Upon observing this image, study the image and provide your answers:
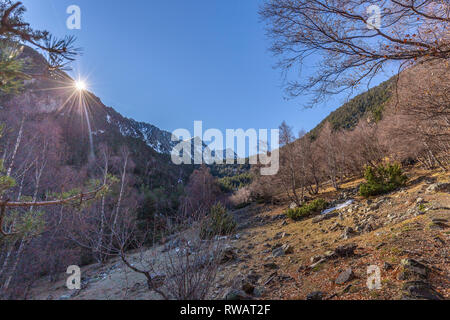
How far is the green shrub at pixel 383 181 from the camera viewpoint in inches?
375

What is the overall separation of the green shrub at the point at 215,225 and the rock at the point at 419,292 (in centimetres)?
225

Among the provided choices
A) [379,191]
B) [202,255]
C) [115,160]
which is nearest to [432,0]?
[202,255]

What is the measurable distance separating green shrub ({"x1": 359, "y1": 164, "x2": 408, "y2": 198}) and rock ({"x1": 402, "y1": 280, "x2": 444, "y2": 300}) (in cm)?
915

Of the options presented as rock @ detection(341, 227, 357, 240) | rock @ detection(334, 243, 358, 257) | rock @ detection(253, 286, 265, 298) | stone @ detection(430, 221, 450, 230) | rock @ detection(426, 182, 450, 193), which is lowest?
rock @ detection(253, 286, 265, 298)

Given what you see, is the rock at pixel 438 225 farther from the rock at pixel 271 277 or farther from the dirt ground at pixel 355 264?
the rock at pixel 271 277

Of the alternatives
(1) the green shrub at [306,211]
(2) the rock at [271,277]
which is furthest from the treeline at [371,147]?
(2) the rock at [271,277]

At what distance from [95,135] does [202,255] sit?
42587 millimetres

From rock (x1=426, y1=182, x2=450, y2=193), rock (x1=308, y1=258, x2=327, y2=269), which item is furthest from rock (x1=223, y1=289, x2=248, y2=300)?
rock (x1=426, y1=182, x2=450, y2=193)

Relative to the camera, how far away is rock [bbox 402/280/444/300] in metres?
1.98

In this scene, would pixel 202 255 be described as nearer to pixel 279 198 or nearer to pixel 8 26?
pixel 8 26

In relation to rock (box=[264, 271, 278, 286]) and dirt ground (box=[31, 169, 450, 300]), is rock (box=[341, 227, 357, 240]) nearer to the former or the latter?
dirt ground (box=[31, 169, 450, 300])

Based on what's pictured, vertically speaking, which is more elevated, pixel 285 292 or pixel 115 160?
pixel 115 160

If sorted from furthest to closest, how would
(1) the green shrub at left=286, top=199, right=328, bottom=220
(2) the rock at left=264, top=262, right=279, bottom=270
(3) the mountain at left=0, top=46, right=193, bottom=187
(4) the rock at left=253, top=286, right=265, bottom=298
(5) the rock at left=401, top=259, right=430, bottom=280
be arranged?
(1) the green shrub at left=286, top=199, right=328, bottom=220 < (3) the mountain at left=0, top=46, right=193, bottom=187 < (2) the rock at left=264, top=262, right=279, bottom=270 < (4) the rock at left=253, top=286, right=265, bottom=298 < (5) the rock at left=401, top=259, right=430, bottom=280

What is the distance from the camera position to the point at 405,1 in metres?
2.42
